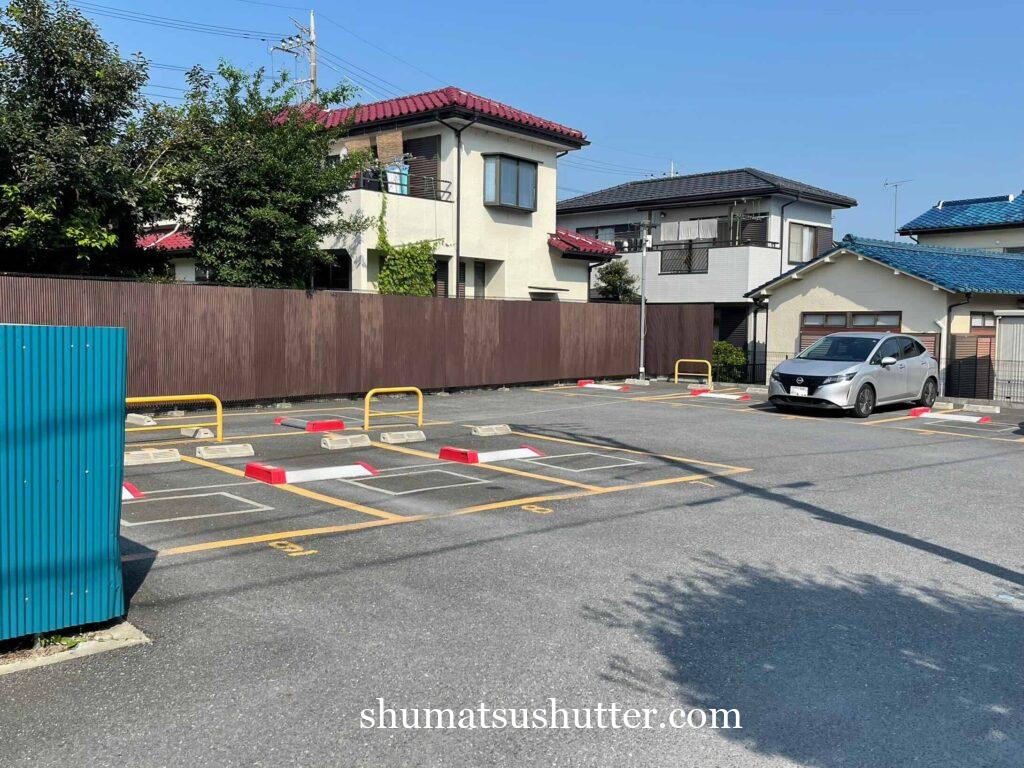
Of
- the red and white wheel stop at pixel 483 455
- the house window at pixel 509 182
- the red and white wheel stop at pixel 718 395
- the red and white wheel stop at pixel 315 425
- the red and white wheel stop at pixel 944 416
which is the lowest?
the red and white wheel stop at pixel 483 455

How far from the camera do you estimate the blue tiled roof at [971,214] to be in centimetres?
3081

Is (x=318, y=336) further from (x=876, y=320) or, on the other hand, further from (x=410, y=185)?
(x=876, y=320)

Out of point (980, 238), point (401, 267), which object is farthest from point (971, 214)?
point (401, 267)

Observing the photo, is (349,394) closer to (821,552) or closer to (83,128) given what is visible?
(83,128)

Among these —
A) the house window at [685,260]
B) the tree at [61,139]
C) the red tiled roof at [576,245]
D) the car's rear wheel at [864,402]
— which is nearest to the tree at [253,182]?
the tree at [61,139]

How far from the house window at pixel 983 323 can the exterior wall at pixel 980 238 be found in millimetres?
9231

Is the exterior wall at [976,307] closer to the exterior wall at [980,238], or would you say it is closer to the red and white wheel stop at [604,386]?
the red and white wheel stop at [604,386]

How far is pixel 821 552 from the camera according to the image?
22.4ft

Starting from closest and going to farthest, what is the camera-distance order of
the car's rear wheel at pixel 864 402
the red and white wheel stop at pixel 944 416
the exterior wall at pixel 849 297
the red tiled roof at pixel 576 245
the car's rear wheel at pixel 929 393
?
the red and white wheel stop at pixel 944 416, the car's rear wheel at pixel 864 402, the car's rear wheel at pixel 929 393, the exterior wall at pixel 849 297, the red tiled roof at pixel 576 245

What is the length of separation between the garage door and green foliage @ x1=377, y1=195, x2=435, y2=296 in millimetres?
13970

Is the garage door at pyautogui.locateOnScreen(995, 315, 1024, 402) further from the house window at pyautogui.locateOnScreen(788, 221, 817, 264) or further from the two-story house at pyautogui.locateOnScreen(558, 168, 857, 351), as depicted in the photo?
the house window at pyautogui.locateOnScreen(788, 221, 817, 264)

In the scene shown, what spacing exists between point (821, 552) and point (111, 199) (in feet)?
46.8

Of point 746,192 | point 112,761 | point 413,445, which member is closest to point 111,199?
point 413,445

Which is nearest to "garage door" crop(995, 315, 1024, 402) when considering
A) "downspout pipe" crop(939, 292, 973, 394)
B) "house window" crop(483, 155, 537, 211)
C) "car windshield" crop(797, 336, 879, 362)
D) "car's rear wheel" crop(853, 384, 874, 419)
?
"downspout pipe" crop(939, 292, 973, 394)
